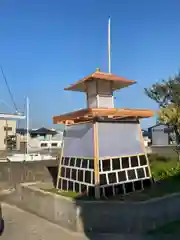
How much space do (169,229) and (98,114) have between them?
4076 millimetres

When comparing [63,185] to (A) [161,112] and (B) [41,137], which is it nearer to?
(A) [161,112]

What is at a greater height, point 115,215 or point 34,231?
point 115,215

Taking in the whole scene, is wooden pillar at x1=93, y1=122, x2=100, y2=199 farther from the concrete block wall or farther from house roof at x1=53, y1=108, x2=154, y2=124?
the concrete block wall

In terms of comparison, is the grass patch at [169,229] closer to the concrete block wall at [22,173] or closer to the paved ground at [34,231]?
the paved ground at [34,231]

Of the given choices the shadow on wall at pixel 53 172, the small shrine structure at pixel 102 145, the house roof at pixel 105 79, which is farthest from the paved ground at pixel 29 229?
the house roof at pixel 105 79

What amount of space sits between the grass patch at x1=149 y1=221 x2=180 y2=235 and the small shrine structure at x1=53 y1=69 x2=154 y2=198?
1857mm

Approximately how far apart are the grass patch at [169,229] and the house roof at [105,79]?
204 inches

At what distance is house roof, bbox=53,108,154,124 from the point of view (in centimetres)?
984

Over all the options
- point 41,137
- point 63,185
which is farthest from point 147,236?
point 41,137

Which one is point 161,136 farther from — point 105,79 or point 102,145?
point 102,145

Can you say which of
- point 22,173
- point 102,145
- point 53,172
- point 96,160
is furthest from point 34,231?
point 22,173

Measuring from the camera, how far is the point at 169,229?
27.0 ft

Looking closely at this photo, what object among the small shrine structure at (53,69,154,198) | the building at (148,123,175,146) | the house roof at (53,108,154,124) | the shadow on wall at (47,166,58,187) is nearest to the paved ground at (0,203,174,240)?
the small shrine structure at (53,69,154,198)

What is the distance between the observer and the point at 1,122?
39.1 metres
